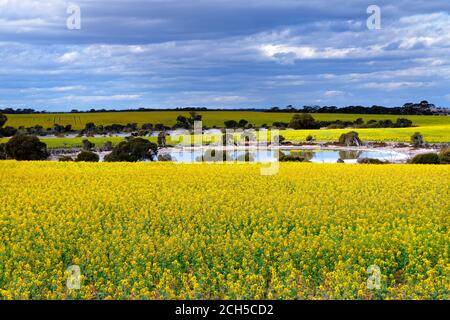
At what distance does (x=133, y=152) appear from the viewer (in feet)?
184

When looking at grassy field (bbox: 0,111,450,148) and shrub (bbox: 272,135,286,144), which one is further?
shrub (bbox: 272,135,286,144)

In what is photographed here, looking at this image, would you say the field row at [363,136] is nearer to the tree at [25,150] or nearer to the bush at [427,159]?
the tree at [25,150]

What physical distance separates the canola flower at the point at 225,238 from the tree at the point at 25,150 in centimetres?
3340

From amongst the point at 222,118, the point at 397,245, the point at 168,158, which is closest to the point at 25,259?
the point at 397,245

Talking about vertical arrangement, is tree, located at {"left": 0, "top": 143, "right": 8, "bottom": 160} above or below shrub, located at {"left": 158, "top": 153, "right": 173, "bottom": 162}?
above

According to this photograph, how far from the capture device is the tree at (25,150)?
56.8 m

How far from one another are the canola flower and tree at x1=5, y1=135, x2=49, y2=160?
110ft

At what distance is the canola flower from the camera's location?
12.2 metres

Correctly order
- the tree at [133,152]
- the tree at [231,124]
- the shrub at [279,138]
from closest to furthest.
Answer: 1. the tree at [133,152]
2. the shrub at [279,138]
3. the tree at [231,124]

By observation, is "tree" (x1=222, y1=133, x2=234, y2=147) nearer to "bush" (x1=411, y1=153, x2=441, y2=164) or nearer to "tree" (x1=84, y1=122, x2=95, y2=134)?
"tree" (x1=84, y1=122, x2=95, y2=134)

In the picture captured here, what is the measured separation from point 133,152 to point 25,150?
908 cm
